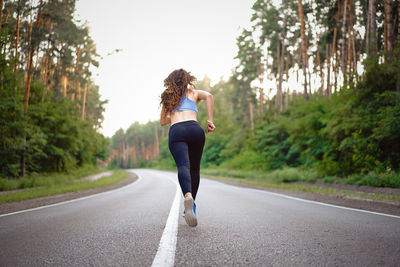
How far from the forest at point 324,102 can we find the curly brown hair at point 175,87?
981 cm

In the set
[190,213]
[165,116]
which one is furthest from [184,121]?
[190,213]

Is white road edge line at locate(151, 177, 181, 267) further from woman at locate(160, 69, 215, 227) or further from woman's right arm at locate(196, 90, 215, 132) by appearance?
woman's right arm at locate(196, 90, 215, 132)

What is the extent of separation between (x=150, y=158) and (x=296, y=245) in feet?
333

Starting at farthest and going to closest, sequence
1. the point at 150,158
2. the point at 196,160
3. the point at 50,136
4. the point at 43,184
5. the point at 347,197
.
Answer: the point at 150,158
the point at 50,136
the point at 43,184
the point at 347,197
the point at 196,160

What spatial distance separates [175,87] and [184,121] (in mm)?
518

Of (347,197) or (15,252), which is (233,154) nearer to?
(347,197)

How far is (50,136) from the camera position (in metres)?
21.1

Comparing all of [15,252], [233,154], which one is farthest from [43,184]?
[233,154]

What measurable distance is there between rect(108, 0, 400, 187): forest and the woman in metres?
9.56

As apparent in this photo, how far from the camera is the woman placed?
3.51 metres

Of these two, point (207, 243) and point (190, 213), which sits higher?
point (190, 213)

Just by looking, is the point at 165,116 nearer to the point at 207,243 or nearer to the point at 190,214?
the point at 190,214

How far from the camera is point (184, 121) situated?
3.66 metres

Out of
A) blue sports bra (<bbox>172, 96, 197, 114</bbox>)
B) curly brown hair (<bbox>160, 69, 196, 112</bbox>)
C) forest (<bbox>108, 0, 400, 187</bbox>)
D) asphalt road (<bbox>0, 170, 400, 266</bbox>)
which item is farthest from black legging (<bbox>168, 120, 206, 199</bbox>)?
forest (<bbox>108, 0, 400, 187</bbox>)
